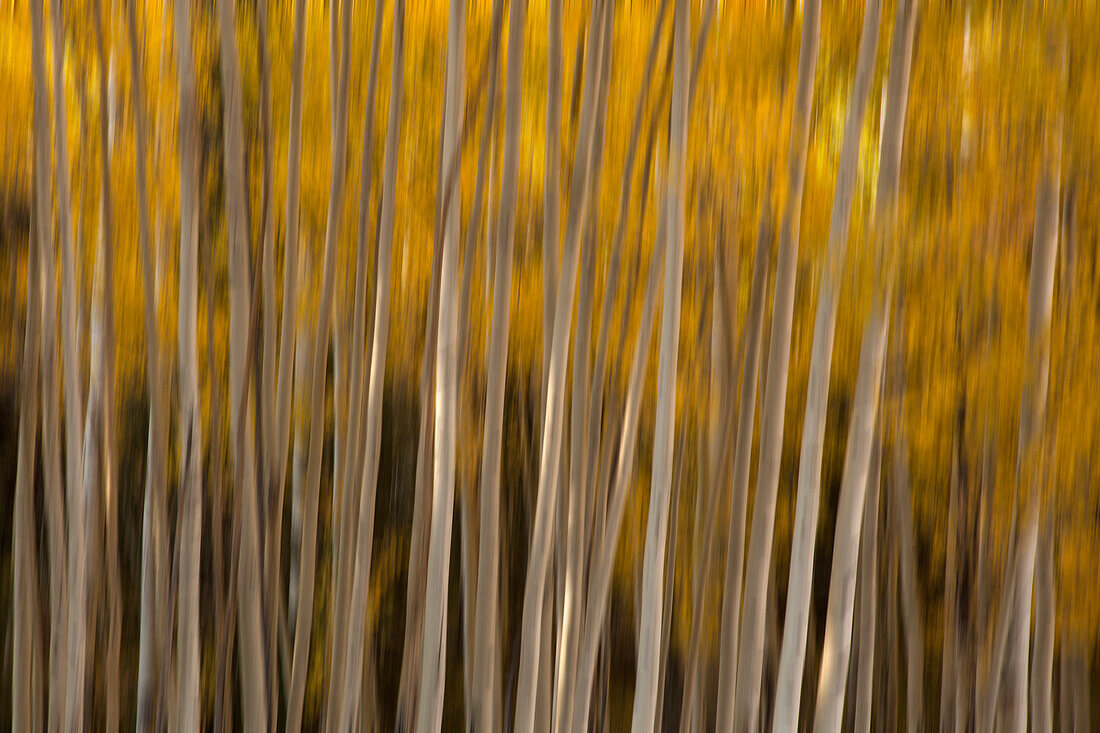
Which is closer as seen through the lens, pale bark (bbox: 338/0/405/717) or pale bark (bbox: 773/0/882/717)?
pale bark (bbox: 773/0/882/717)

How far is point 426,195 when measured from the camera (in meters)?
1.46

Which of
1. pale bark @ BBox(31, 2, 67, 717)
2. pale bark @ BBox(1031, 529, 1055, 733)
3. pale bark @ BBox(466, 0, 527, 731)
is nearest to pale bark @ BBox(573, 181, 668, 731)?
pale bark @ BBox(466, 0, 527, 731)

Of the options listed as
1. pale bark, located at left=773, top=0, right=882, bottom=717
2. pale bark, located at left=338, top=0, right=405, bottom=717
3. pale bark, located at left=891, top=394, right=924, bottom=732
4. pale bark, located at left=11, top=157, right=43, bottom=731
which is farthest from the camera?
pale bark, located at left=891, top=394, right=924, bottom=732

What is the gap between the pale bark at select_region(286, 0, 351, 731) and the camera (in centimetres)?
122

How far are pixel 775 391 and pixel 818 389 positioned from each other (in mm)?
55

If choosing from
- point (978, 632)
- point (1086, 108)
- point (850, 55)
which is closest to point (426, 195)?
point (850, 55)

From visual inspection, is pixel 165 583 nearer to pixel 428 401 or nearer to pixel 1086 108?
pixel 428 401

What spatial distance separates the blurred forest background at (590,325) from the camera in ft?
3.98

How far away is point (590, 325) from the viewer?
132 cm

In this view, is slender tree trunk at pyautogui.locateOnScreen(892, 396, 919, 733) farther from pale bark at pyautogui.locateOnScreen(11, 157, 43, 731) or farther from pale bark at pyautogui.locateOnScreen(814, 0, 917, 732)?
pale bark at pyautogui.locateOnScreen(11, 157, 43, 731)

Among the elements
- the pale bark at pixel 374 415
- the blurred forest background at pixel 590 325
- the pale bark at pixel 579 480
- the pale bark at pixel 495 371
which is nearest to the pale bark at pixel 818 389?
the blurred forest background at pixel 590 325

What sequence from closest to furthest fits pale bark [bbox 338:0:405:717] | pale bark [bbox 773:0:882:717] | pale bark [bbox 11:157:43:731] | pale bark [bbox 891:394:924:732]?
pale bark [bbox 773:0:882:717] → pale bark [bbox 338:0:405:717] → pale bark [bbox 11:157:43:731] → pale bark [bbox 891:394:924:732]

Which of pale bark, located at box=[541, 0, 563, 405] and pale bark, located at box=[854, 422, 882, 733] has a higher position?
pale bark, located at box=[541, 0, 563, 405]

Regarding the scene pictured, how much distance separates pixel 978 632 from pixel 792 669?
0.41 meters
